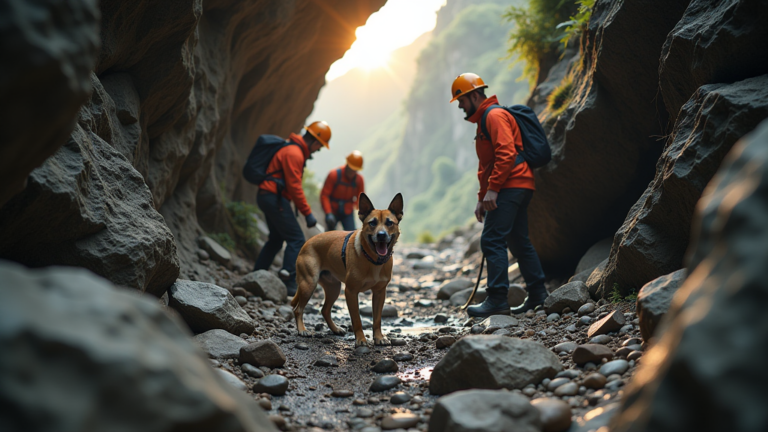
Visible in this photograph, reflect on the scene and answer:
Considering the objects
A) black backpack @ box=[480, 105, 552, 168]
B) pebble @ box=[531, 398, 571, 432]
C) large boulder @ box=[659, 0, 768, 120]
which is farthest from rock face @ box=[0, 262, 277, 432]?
black backpack @ box=[480, 105, 552, 168]

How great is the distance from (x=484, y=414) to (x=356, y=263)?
10.7 feet

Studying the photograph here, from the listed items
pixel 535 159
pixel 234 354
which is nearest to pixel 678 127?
pixel 535 159

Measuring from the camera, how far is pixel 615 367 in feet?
10.9

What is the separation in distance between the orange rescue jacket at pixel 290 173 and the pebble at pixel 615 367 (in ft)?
19.2

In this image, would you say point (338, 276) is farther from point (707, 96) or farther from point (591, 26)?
point (591, 26)

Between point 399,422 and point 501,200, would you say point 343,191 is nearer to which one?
point 501,200

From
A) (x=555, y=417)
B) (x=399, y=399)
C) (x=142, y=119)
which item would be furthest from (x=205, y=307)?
(x=555, y=417)

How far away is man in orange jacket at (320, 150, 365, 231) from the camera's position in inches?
413

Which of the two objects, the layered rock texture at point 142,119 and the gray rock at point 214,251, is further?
the gray rock at point 214,251

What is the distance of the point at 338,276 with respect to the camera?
6281 millimetres

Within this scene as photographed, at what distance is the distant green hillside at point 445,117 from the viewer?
244 ft

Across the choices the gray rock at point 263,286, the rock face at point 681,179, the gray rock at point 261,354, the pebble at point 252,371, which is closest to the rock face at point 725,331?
the rock face at point 681,179

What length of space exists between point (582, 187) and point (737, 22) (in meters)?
3.60

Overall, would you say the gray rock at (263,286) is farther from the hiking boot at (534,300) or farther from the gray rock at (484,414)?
the gray rock at (484,414)
